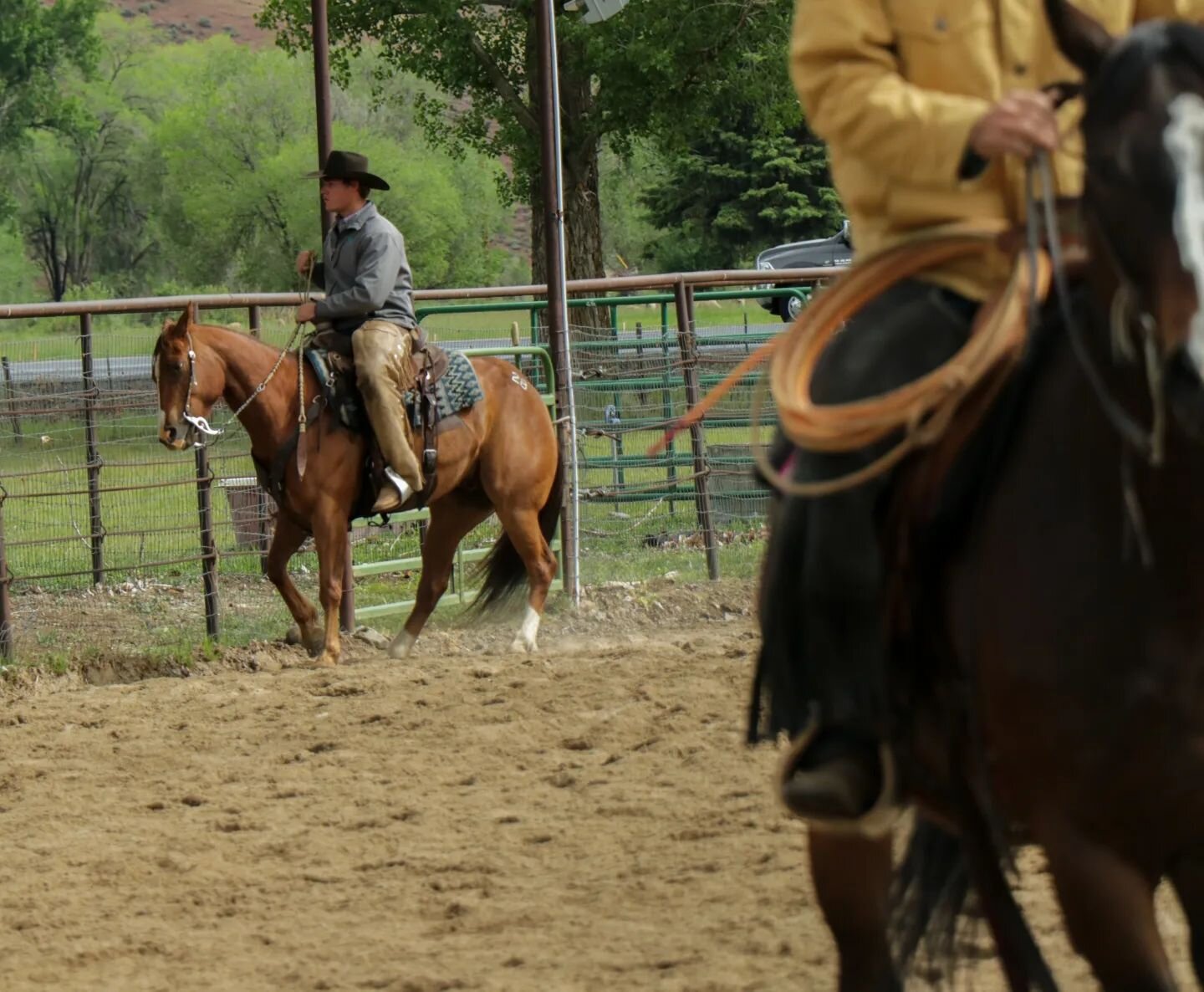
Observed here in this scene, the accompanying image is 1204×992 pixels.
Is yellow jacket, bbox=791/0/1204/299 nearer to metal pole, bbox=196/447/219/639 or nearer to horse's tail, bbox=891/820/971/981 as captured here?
horse's tail, bbox=891/820/971/981

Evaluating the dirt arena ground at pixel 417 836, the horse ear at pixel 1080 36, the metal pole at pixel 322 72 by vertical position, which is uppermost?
the metal pole at pixel 322 72

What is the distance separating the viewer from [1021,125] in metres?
2.73

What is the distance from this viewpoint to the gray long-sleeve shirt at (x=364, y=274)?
33.2 feet

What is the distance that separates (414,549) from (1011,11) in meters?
9.78

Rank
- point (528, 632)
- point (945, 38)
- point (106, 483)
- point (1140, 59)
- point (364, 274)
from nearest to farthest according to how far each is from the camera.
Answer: point (1140, 59) < point (945, 38) < point (364, 274) < point (106, 483) < point (528, 632)

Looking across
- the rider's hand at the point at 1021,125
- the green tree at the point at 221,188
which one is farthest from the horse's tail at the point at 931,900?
the green tree at the point at 221,188

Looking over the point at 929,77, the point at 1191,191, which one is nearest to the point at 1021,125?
the point at 929,77

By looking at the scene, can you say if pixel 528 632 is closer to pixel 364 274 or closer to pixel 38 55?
pixel 364 274

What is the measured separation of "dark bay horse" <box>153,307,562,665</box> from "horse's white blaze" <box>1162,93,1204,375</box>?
8028 mm

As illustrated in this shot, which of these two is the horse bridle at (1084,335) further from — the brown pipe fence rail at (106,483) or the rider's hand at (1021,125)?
the brown pipe fence rail at (106,483)

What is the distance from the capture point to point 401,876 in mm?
5605

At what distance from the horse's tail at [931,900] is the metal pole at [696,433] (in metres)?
9.22

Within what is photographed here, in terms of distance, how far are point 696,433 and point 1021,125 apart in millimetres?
10553

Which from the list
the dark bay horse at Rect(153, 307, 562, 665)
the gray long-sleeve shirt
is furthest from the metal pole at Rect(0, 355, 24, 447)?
the gray long-sleeve shirt
